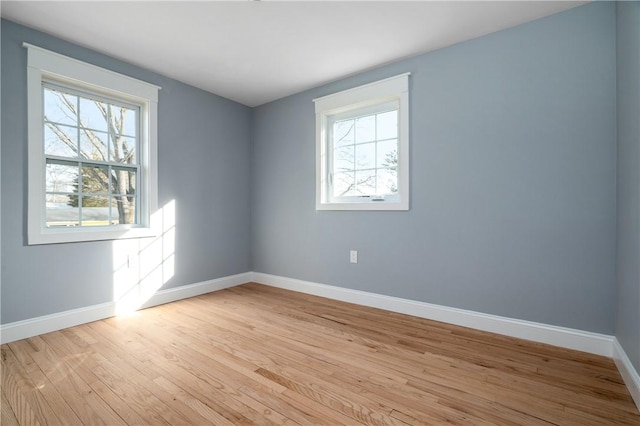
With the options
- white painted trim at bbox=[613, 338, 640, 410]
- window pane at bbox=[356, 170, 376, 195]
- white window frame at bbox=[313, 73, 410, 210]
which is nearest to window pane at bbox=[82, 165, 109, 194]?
white window frame at bbox=[313, 73, 410, 210]

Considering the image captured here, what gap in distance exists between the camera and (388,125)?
3072mm

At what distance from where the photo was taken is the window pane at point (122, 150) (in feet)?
9.64

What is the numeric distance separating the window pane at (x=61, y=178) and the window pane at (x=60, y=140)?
109 mm

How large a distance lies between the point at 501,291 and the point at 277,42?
278 centimetres

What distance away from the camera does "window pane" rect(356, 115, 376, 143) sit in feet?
10.5

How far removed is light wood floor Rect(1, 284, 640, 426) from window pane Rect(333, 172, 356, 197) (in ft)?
4.70

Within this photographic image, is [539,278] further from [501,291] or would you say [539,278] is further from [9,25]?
[9,25]

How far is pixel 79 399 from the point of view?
5.11 ft

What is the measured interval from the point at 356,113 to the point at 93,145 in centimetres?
262

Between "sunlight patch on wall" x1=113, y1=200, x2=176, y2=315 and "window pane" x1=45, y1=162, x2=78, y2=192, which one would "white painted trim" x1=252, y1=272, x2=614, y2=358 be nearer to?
"sunlight patch on wall" x1=113, y1=200, x2=176, y2=315

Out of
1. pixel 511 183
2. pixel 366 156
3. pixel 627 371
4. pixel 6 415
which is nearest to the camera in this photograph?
pixel 6 415

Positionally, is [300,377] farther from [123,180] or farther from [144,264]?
[123,180]

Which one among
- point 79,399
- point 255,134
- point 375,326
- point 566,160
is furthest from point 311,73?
point 79,399

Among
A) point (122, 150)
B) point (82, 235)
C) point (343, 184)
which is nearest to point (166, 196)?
point (122, 150)
